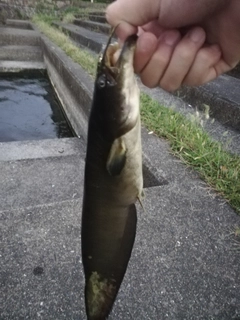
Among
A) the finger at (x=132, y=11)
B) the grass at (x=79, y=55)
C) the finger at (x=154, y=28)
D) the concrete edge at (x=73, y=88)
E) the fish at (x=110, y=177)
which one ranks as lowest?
the concrete edge at (x=73, y=88)

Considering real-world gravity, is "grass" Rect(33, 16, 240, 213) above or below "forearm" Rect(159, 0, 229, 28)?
below

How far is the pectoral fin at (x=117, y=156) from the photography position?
1.11m

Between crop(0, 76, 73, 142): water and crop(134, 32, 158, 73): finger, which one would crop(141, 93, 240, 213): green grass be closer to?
crop(134, 32, 158, 73): finger

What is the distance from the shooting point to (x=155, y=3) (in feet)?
4.05

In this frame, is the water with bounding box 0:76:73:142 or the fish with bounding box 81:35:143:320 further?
the water with bounding box 0:76:73:142

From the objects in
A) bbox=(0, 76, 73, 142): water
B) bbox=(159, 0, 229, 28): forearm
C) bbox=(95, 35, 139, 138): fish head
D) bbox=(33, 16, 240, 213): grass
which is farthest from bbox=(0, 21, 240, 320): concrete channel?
bbox=(0, 76, 73, 142): water

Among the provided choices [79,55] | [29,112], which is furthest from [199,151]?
[79,55]

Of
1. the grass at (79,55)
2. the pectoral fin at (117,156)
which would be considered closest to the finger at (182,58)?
the pectoral fin at (117,156)

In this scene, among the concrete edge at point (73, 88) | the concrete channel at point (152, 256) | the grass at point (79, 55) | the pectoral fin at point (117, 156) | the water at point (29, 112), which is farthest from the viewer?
the grass at point (79, 55)

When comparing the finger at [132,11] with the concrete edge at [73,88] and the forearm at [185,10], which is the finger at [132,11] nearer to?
the forearm at [185,10]

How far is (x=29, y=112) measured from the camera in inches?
256

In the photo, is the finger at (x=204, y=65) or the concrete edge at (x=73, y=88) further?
the concrete edge at (x=73, y=88)

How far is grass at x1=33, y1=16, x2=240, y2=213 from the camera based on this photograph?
2508 mm

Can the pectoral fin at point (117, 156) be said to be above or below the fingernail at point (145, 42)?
below
